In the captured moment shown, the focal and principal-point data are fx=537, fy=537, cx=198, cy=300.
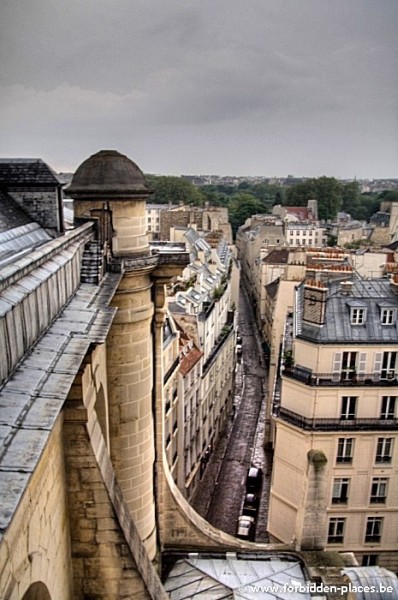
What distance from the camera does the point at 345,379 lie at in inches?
794

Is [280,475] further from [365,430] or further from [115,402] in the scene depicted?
[115,402]

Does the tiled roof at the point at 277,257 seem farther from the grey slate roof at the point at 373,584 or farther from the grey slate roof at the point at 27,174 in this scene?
the grey slate roof at the point at 27,174

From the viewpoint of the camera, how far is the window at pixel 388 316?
68.6 ft

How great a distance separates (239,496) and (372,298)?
12.6 meters

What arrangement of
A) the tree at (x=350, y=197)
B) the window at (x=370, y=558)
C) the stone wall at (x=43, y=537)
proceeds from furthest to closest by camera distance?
the tree at (x=350, y=197)
the window at (x=370, y=558)
the stone wall at (x=43, y=537)

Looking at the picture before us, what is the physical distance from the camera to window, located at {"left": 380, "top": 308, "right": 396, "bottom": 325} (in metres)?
20.9

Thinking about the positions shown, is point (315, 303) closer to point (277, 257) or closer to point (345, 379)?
point (345, 379)

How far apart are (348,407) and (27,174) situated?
15.2 m

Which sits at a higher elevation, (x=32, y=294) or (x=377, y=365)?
(x=32, y=294)

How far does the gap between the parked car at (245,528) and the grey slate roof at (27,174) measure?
1919 cm

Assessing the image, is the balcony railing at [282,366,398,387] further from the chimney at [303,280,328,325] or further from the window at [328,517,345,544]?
the window at [328,517,345,544]

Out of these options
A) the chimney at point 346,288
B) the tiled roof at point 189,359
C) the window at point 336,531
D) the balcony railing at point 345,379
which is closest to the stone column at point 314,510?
the balcony railing at point 345,379

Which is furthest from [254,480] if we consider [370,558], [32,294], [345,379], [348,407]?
[32,294]

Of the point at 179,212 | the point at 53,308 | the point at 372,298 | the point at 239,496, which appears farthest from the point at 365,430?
the point at 179,212
